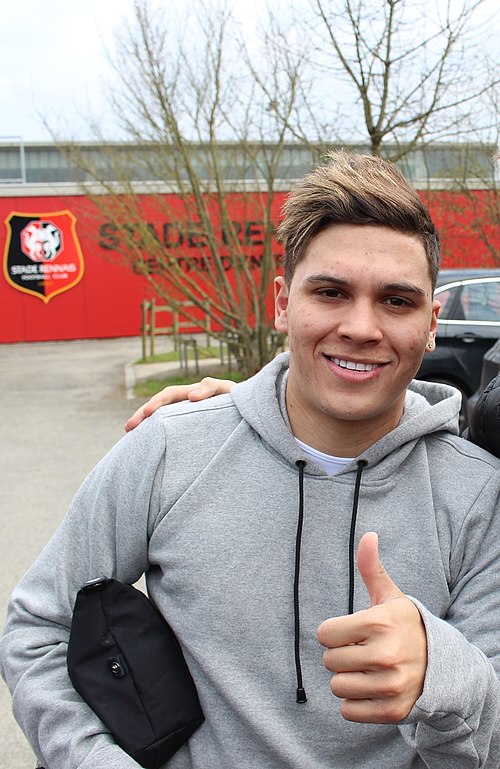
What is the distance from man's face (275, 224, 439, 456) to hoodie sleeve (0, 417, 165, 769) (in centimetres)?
39

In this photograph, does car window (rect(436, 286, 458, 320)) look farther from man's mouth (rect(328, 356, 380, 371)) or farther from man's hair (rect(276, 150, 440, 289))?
man's mouth (rect(328, 356, 380, 371))

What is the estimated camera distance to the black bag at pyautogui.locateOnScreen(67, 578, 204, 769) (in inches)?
60.1

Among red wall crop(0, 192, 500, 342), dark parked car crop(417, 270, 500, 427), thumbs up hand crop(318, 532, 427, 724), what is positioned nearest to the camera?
thumbs up hand crop(318, 532, 427, 724)

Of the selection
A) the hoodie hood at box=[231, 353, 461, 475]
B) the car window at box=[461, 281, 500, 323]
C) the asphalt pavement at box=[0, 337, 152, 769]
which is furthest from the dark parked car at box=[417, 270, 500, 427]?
the hoodie hood at box=[231, 353, 461, 475]

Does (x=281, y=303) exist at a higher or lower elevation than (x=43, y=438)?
higher

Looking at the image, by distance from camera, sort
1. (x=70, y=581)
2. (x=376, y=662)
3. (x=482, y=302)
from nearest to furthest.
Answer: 1. (x=376, y=662)
2. (x=70, y=581)
3. (x=482, y=302)

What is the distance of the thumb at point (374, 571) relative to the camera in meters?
1.21

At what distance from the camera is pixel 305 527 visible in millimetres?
1608

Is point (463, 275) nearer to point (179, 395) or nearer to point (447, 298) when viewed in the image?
point (447, 298)

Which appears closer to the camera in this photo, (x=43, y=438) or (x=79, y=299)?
(x=43, y=438)

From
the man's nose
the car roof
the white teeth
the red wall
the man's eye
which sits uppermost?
the man's eye

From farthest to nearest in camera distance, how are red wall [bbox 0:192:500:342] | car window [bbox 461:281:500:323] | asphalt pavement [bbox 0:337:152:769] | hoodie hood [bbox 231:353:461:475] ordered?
red wall [bbox 0:192:500:342] < car window [bbox 461:281:500:323] < asphalt pavement [bbox 0:337:152:769] < hoodie hood [bbox 231:353:461:475]

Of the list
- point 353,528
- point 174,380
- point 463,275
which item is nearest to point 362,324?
point 353,528

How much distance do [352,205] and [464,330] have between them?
22.2 feet
